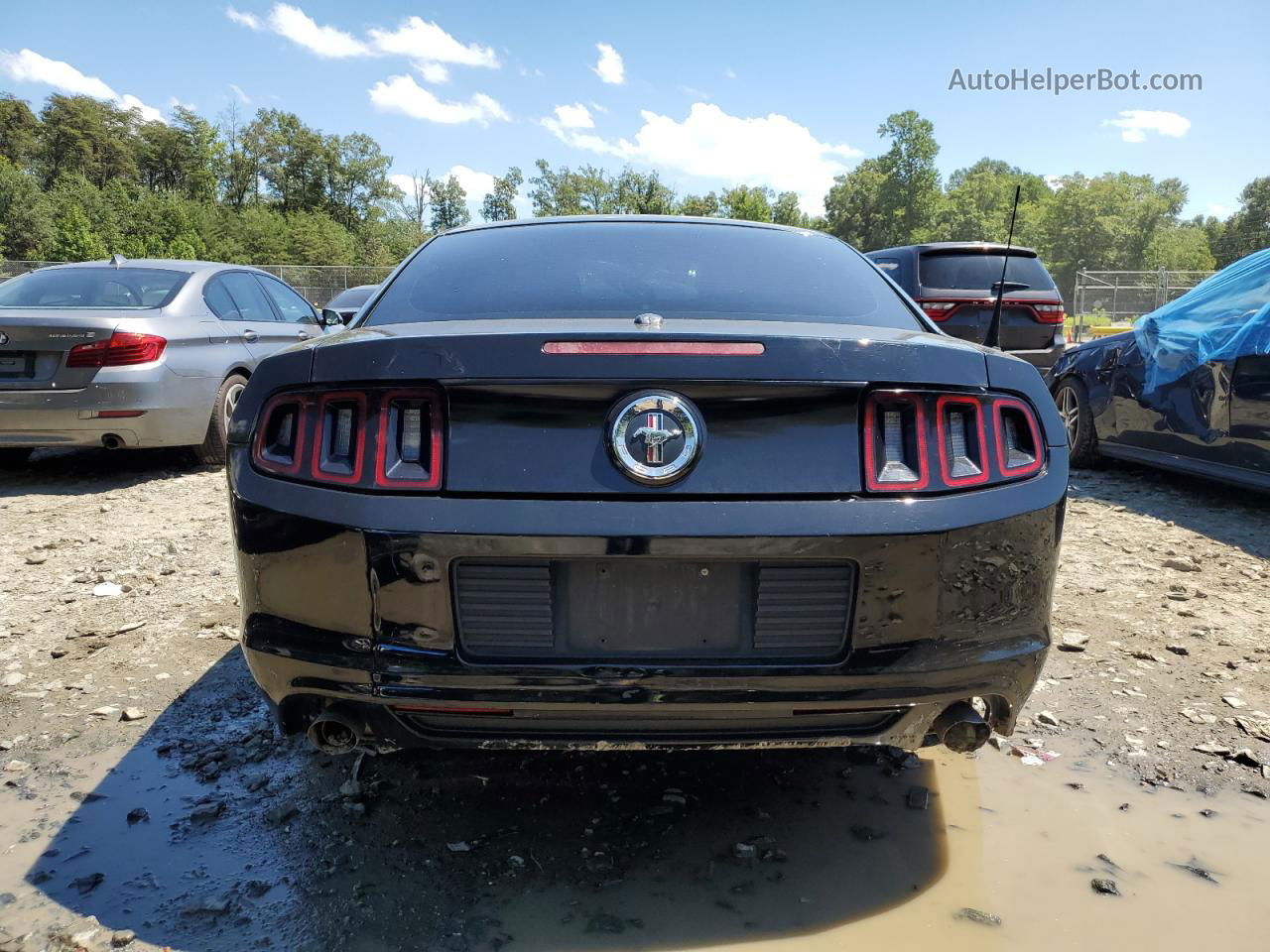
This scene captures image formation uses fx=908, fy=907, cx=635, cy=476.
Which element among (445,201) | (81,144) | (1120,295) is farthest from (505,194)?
(1120,295)

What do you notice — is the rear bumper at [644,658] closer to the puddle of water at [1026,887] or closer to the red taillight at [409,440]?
the red taillight at [409,440]

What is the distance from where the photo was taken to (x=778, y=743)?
192 centimetres

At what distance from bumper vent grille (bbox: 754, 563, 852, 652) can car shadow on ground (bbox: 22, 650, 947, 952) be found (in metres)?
0.66

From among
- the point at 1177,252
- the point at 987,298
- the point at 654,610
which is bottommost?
the point at 654,610

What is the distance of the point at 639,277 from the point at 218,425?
16.9 ft

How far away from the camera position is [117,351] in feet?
19.9

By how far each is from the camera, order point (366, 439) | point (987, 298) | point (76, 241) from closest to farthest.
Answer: point (366, 439) < point (987, 298) < point (76, 241)

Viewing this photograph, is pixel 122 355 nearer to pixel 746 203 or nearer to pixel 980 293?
pixel 980 293

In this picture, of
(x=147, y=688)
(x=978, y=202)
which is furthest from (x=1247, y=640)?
(x=978, y=202)

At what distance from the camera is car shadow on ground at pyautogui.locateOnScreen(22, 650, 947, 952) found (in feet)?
6.44

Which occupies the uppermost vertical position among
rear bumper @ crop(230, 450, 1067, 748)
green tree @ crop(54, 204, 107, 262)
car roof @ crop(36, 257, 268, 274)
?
green tree @ crop(54, 204, 107, 262)

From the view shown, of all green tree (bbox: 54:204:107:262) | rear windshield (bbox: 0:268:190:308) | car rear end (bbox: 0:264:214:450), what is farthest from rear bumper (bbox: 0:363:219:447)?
green tree (bbox: 54:204:107:262)

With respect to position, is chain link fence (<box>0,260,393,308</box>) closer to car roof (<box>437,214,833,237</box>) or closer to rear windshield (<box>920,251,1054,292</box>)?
rear windshield (<box>920,251,1054,292</box>)

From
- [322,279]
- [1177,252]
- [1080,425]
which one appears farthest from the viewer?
[1177,252]
